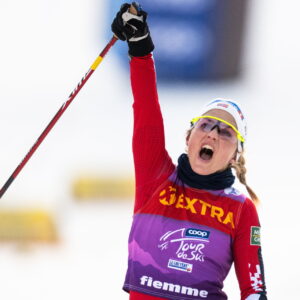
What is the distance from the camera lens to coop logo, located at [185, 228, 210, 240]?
2.65 m

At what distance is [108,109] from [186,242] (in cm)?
517

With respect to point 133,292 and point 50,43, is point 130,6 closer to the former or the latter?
point 133,292

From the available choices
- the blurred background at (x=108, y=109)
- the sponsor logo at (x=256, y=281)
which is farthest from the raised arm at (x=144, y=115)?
the blurred background at (x=108, y=109)

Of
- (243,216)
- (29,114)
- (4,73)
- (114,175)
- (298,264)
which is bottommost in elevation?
(243,216)

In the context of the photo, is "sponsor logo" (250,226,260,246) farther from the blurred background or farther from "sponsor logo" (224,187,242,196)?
the blurred background

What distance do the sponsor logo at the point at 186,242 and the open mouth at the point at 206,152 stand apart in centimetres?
24

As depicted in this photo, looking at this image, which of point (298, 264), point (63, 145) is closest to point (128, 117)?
point (63, 145)

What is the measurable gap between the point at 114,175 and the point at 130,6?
3.74 meters

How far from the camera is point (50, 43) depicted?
26.4ft

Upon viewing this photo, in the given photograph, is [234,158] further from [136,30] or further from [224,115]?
[136,30]

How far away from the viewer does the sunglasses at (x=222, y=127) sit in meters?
2.77

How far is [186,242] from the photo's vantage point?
104 inches

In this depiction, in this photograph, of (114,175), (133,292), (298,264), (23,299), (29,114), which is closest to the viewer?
(133,292)

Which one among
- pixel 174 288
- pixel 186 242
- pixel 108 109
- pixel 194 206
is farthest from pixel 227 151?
pixel 108 109
